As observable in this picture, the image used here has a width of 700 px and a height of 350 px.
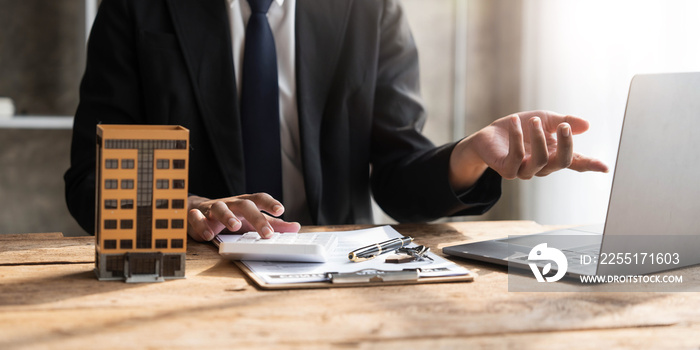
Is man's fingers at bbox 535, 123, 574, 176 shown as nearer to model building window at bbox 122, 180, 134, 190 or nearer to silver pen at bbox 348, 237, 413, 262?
silver pen at bbox 348, 237, 413, 262

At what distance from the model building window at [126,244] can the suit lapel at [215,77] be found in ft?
2.38

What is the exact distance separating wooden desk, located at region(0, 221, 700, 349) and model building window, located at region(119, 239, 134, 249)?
47 millimetres

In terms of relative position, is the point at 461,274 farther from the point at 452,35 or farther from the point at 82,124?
the point at 452,35

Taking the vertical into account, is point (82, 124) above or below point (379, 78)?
below

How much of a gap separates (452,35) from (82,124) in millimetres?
2119

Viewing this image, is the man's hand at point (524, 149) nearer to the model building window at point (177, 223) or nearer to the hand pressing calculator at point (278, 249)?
the hand pressing calculator at point (278, 249)

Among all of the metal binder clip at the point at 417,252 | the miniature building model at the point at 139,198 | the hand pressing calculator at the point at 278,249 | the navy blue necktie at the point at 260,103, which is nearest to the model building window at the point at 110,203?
the miniature building model at the point at 139,198

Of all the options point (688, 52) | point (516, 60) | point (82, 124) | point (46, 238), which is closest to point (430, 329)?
point (46, 238)

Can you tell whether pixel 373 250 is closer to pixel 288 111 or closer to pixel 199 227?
pixel 199 227

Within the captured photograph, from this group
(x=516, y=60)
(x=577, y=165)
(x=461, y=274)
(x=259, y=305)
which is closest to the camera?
(x=259, y=305)

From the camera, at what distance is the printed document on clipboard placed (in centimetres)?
81

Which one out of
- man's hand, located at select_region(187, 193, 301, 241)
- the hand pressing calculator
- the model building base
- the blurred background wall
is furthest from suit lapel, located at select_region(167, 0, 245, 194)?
the blurred background wall

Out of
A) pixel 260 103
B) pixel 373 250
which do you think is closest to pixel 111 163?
pixel 373 250

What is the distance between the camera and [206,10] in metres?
1.54
